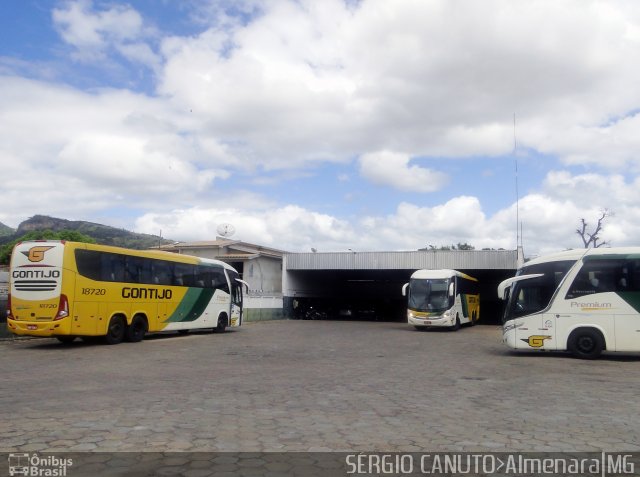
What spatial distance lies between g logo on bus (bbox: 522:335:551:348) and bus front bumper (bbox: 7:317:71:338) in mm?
13032

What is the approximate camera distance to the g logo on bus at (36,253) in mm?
17469

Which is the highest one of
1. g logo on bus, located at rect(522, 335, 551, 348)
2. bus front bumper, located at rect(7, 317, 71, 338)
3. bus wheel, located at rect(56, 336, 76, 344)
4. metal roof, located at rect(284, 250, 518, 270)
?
metal roof, located at rect(284, 250, 518, 270)

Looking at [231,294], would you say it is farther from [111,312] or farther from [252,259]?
[252,259]

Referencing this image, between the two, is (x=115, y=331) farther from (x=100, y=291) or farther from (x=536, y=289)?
(x=536, y=289)

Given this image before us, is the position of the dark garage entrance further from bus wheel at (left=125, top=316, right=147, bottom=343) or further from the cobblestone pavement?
the cobblestone pavement

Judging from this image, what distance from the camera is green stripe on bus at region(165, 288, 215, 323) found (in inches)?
920

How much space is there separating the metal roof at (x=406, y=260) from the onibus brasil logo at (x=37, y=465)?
3750 centimetres

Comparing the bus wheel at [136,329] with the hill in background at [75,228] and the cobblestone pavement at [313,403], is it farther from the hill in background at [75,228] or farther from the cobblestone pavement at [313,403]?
the hill in background at [75,228]

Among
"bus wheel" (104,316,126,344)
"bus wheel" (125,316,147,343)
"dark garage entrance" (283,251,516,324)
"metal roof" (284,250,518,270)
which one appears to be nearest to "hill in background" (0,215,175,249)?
"dark garage entrance" (283,251,516,324)

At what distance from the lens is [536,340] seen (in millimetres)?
16703

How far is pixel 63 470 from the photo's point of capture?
522 cm

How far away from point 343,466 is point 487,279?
156ft

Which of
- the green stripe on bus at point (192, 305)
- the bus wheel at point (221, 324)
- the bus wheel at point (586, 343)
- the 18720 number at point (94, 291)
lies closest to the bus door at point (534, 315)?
the bus wheel at point (586, 343)

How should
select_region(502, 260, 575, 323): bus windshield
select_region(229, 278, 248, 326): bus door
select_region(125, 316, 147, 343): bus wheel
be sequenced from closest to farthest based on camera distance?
select_region(502, 260, 575, 323): bus windshield
select_region(125, 316, 147, 343): bus wheel
select_region(229, 278, 248, 326): bus door
